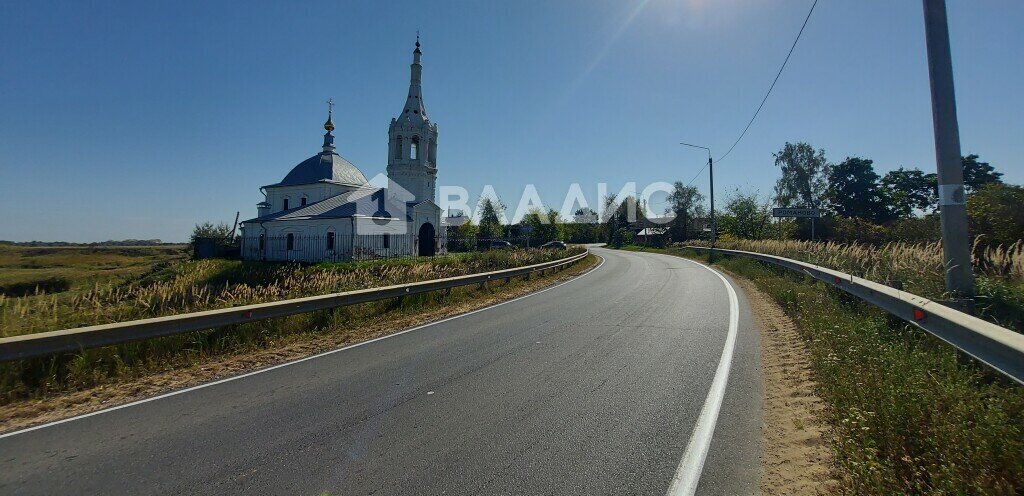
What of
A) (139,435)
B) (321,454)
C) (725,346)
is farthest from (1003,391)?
(139,435)

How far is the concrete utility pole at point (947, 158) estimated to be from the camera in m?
5.28

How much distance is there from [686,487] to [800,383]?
2.90 meters

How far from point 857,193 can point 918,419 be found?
179ft

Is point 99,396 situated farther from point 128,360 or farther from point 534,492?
point 534,492

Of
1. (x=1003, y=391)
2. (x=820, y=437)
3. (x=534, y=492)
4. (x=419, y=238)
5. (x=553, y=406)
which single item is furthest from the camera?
(x=419, y=238)

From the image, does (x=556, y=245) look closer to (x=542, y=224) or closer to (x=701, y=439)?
(x=542, y=224)

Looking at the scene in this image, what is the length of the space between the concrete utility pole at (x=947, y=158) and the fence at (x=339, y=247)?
25.8m

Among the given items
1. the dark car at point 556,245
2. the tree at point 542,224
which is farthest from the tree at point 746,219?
the tree at point 542,224

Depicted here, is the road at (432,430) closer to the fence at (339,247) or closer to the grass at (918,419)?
the grass at (918,419)

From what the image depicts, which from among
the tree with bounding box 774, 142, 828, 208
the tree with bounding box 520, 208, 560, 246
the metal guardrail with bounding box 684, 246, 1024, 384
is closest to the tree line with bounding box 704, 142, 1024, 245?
the tree with bounding box 774, 142, 828, 208

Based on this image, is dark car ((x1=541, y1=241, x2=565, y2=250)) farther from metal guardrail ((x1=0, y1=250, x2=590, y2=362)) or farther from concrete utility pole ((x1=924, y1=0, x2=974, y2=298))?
concrete utility pole ((x1=924, y1=0, x2=974, y2=298))

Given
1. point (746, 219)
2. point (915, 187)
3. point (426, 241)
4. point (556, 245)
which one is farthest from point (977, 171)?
point (426, 241)

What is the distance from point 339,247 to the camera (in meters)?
32.5

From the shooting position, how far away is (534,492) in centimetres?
292
